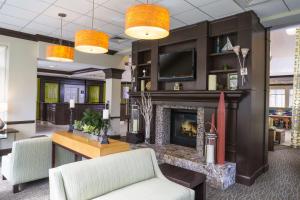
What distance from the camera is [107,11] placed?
3.76 meters

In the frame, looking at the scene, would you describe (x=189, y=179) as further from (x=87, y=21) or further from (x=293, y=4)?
(x=87, y=21)

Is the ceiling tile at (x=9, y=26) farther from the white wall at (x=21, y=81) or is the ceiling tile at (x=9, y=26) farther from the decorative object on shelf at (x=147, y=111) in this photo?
the decorative object on shelf at (x=147, y=111)

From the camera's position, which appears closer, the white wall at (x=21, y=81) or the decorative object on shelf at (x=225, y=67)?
the decorative object on shelf at (x=225, y=67)

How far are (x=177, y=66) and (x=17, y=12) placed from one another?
3293mm

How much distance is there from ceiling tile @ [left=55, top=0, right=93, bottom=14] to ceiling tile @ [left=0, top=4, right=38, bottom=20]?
853mm

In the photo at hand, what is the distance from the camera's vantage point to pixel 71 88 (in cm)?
1305

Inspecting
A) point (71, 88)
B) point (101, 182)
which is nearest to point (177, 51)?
point (101, 182)

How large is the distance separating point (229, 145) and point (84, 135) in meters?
2.50

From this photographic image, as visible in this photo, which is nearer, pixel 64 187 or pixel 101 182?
pixel 64 187

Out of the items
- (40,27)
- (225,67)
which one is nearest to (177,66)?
(225,67)

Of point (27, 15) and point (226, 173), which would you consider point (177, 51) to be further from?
point (27, 15)

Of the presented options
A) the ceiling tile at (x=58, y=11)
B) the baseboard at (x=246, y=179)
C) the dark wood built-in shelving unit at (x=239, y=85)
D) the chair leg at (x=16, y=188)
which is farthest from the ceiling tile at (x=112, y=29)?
the baseboard at (x=246, y=179)

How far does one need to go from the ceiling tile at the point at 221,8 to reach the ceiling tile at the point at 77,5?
1.92 meters

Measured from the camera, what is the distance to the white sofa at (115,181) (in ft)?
6.06
